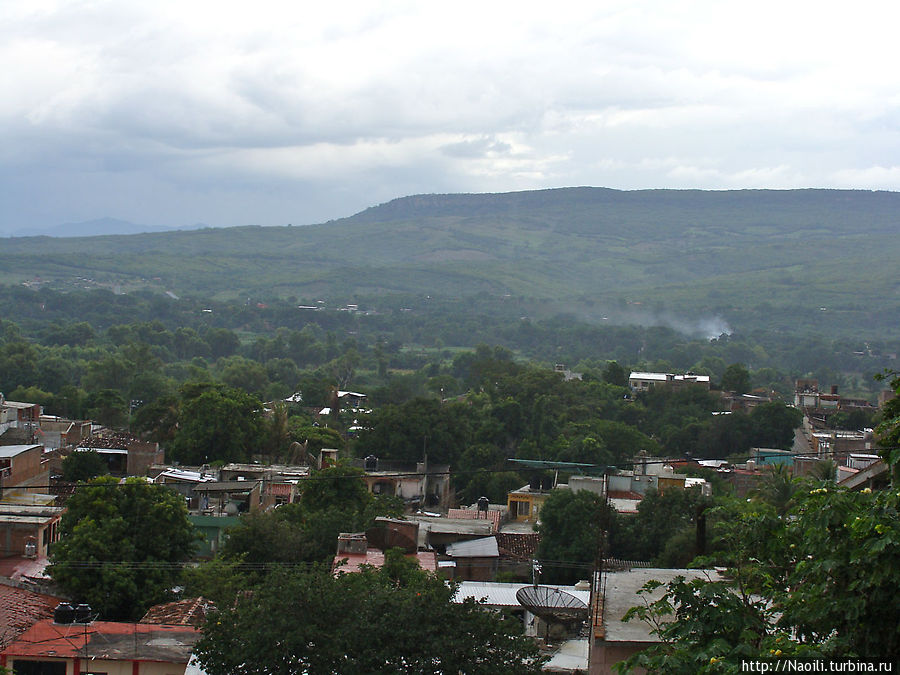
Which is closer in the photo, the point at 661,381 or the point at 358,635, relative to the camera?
the point at 358,635

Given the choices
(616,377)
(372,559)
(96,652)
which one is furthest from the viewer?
(616,377)

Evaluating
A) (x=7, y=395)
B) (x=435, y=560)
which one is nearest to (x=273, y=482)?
(x=435, y=560)

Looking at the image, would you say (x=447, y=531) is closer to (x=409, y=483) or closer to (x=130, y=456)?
(x=409, y=483)

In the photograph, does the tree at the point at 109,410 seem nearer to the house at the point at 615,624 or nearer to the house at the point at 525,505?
the house at the point at 525,505

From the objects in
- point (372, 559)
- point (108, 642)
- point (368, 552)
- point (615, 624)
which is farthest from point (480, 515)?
point (615, 624)

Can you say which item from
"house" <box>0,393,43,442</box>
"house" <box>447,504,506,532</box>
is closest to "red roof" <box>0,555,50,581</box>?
"house" <box>447,504,506,532</box>

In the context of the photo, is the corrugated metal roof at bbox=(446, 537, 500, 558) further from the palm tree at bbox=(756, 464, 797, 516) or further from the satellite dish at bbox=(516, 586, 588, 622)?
the satellite dish at bbox=(516, 586, 588, 622)
